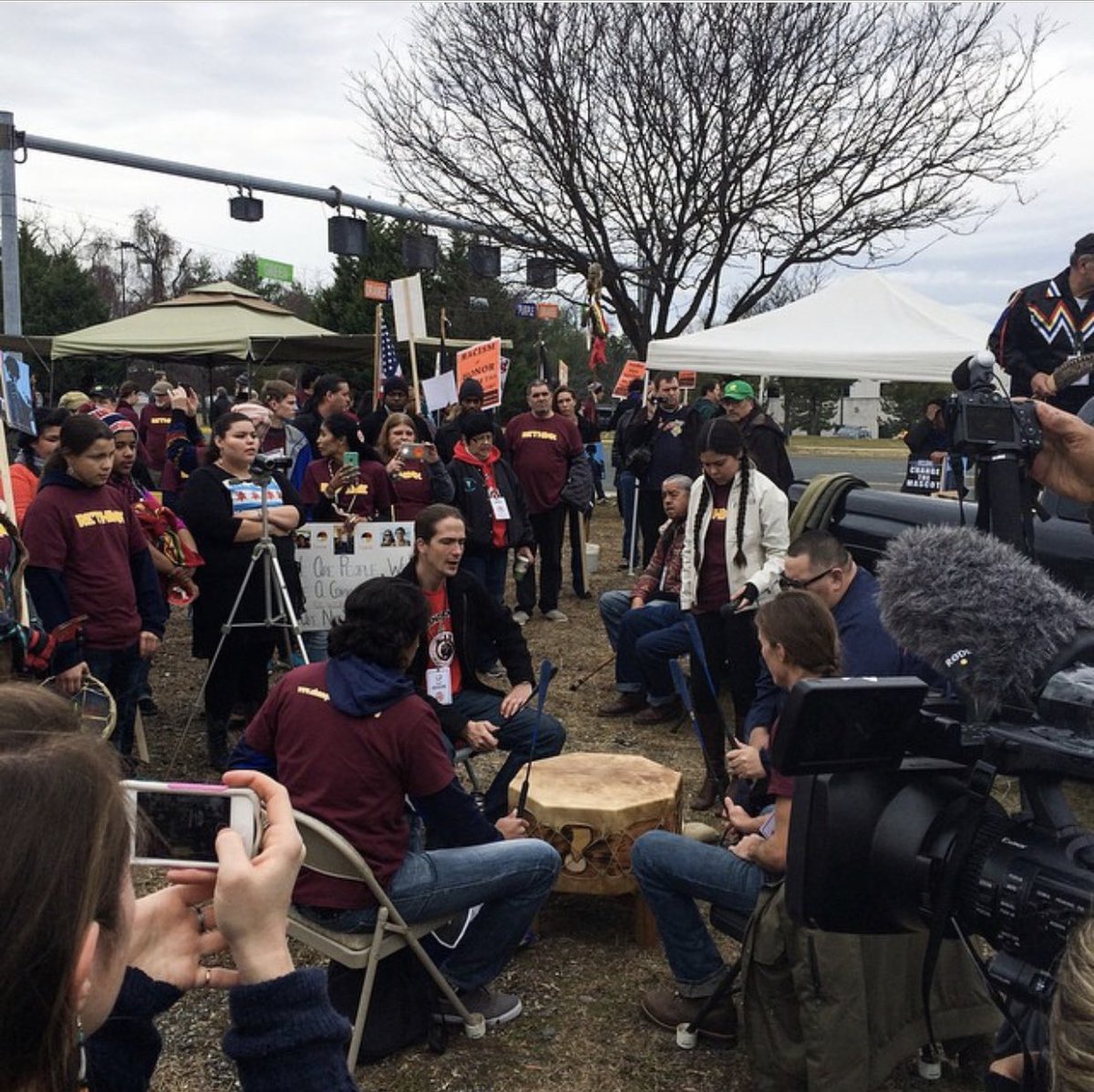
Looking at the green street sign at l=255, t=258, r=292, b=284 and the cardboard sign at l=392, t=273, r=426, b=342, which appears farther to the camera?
the green street sign at l=255, t=258, r=292, b=284

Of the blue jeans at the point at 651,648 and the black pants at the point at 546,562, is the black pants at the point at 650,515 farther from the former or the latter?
the blue jeans at the point at 651,648

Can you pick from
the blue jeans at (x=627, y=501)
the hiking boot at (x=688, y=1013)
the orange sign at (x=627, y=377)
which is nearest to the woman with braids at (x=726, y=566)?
the hiking boot at (x=688, y=1013)

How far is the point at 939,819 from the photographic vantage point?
1.53m

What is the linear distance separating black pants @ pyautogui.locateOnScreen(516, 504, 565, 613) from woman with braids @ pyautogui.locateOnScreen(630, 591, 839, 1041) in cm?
581

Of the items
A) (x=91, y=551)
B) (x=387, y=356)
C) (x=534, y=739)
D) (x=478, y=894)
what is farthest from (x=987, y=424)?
(x=387, y=356)

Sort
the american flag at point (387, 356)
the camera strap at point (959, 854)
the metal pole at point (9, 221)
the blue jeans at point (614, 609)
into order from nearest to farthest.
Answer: the camera strap at point (959, 854) < the blue jeans at point (614, 609) < the american flag at point (387, 356) < the metal pole at point (9, 221)

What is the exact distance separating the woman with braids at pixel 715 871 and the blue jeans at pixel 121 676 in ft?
9.55

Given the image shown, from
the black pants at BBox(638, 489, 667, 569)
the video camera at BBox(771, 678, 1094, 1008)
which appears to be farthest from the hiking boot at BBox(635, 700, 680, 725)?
the video camera at BBox(771, 678, 1094, 1008)

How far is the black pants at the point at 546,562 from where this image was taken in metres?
9.27

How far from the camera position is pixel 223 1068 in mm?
3295

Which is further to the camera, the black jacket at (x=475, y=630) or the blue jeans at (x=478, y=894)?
the black jacket at (x=475, y=630)

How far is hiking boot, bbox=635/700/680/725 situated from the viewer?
6.66 m

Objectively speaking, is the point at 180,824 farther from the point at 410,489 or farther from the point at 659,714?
the point at 410,489

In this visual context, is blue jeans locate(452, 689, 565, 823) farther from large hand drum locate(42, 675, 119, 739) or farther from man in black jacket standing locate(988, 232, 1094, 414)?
man in black jacket standing locate(988, 232, 1094, 414)
